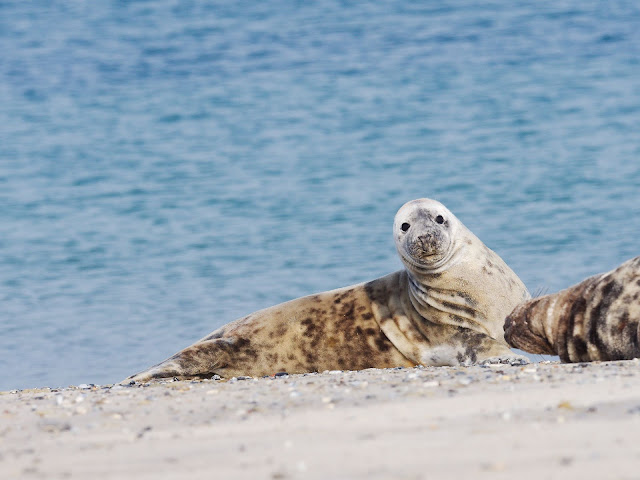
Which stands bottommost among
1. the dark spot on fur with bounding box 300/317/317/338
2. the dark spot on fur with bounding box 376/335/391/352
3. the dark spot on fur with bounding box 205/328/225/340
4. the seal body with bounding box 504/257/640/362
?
the dark spot on fur with bounding box 376/335/391/352

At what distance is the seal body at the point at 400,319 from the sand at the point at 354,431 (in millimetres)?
2684

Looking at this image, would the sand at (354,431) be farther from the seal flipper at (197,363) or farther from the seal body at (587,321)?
the seal flipper at (197,363)

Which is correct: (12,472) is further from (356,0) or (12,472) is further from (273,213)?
(356,0)

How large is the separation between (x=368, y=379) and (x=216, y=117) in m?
16.9

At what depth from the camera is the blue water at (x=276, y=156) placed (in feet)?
39.3

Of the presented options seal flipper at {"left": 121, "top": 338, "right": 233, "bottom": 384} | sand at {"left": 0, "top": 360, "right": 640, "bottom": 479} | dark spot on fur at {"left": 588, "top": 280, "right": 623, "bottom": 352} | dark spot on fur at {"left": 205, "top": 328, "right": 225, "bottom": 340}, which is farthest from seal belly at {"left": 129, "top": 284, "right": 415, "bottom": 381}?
sand at {"left": 0, "top": 360, "right": 640, "bottom": 479}

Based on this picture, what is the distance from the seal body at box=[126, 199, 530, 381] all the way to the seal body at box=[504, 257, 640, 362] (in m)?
1.18

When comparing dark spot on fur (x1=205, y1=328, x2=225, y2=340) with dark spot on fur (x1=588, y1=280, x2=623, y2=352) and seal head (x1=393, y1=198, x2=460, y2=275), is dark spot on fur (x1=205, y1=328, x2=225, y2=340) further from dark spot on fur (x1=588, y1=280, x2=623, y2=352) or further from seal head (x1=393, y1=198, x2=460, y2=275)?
dark spot on fur (x1=588, y1=280, x2=623, y2=352)

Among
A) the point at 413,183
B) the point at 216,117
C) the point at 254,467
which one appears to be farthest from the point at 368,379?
the point at 216,117

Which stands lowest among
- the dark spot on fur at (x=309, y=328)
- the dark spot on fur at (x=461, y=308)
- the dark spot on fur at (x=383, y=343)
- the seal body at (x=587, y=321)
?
the dark spot on fur at (x=383, y=343)

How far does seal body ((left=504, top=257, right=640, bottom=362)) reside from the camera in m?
5.52

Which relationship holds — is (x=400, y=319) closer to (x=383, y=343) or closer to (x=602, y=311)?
(x=383, y=343)

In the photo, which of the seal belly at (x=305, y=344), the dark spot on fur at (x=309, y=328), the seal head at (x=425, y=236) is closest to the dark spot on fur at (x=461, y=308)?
the seal head at (x=425, y=236)

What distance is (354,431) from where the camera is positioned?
3514 millimetres
